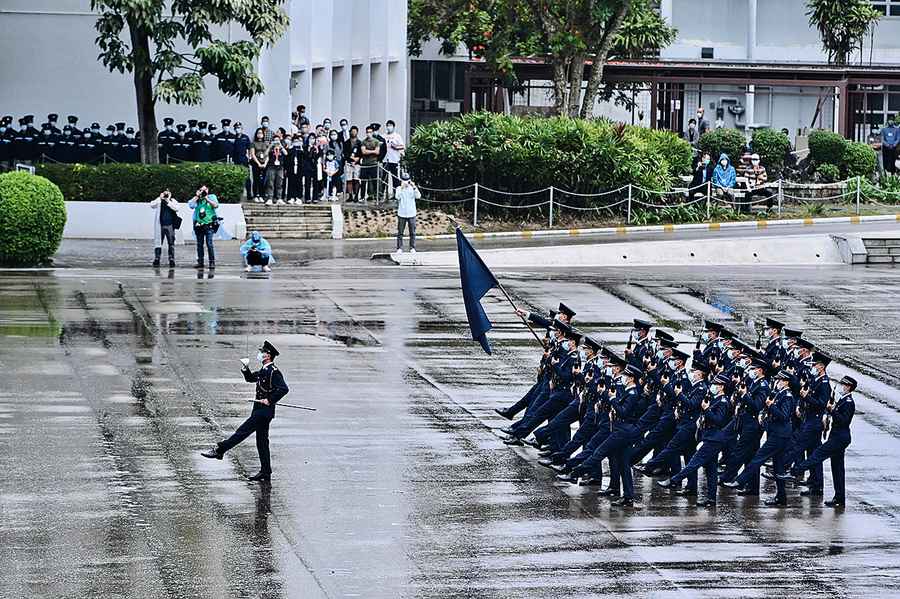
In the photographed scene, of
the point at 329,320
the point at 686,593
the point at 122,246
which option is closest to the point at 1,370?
the point at 329,320

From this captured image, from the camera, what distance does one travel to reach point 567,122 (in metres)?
37.2

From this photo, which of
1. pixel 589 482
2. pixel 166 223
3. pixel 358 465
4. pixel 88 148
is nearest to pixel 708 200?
pixel 166 223

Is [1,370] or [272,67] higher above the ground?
[272,67]

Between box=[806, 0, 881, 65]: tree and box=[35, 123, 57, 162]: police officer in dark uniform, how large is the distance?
87.7ft

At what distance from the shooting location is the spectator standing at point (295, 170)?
3506 cm

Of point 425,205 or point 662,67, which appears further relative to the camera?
point 662,67

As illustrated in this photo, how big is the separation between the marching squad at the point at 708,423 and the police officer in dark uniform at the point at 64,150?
22.5m

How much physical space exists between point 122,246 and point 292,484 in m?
19.3

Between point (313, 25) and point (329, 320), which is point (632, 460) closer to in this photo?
point (329, 320)

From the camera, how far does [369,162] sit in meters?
36.9

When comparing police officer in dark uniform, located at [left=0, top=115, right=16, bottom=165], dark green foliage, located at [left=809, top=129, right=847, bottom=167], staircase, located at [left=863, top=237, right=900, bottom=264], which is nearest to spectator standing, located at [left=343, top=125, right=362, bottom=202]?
police officer in dark uniform, located at [left=0, top=115, right=16, bottom=165]

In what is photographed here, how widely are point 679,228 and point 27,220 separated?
1491cm

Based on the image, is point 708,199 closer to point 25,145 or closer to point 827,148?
point 827,148

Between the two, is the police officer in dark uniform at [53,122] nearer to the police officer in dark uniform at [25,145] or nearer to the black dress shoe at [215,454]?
the police officer in dark uniform at [25,145]
